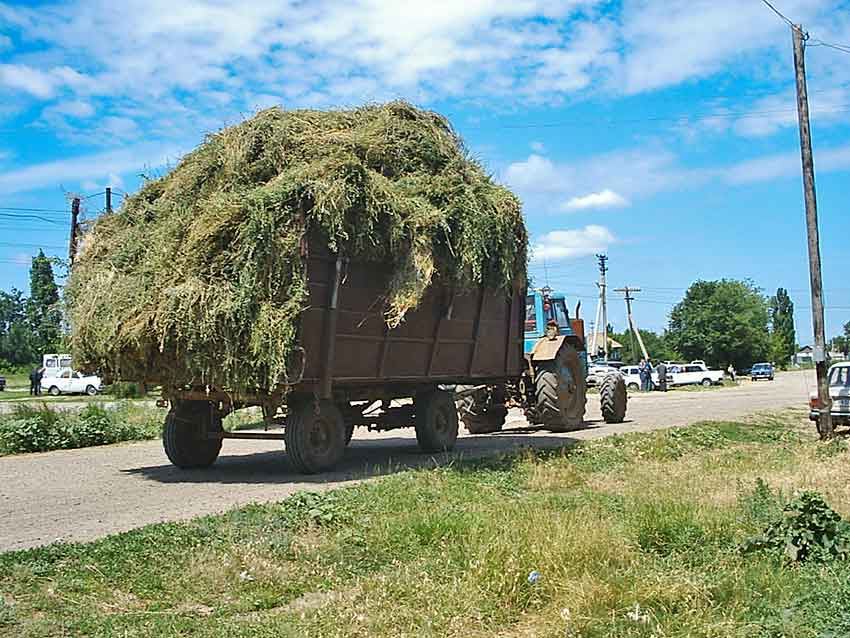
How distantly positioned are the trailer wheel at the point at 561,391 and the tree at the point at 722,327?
6690cm

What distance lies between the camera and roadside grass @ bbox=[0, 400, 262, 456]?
1733cm

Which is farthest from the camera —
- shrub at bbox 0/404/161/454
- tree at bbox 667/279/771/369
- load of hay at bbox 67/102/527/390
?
tree at bbox 667/279/771/369

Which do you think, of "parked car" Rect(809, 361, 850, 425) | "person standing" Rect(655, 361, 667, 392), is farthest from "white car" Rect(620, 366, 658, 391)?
"parked car" Rect(809, 361, 850, 425)

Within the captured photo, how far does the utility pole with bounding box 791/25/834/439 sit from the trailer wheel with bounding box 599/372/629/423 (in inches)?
209

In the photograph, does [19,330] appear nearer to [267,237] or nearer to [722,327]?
[722,327]

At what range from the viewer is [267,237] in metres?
11.2

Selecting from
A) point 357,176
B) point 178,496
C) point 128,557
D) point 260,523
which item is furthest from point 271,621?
point 357,176

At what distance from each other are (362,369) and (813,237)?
10.3 metres

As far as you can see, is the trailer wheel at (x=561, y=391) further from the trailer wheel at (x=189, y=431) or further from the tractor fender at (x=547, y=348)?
the trailer wheel at (x=189, y=431)

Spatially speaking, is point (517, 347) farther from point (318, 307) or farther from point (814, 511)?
point (814, 511)

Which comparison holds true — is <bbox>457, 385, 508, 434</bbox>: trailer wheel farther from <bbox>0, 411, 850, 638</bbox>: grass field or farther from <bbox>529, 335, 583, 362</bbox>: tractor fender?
<bbox>0, 411, 850, 638</bbox>: grass field

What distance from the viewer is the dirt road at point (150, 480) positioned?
31.5ft

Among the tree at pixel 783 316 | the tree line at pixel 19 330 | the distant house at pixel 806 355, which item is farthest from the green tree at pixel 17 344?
the tree at pixel 783 316

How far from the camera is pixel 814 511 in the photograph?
24.5 ft
